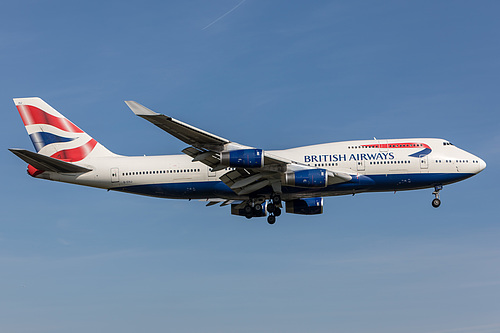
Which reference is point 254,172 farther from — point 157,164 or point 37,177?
point 37,177

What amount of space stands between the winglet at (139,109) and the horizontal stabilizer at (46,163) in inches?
408

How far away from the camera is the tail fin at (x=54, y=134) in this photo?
169 feet

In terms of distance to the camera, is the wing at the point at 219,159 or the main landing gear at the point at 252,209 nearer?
the wing at the point at 219,159

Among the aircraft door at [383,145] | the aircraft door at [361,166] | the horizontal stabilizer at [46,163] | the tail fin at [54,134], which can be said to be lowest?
the aircraft door at [361,166]

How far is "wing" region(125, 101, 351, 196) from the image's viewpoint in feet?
132

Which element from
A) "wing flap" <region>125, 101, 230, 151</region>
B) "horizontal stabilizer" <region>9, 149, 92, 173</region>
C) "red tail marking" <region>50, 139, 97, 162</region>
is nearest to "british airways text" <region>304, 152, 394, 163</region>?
"wing flap" <region>125, 101, 230, 151</region>

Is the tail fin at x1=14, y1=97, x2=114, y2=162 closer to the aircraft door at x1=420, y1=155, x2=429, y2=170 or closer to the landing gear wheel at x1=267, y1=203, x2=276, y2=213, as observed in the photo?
the landing gear wheel at x1=267, y1=203, x2=276, y2=213

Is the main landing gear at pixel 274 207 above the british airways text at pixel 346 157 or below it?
below

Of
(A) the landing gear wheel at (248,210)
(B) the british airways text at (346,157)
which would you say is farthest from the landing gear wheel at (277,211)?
(B) the british airways text at (346,157)

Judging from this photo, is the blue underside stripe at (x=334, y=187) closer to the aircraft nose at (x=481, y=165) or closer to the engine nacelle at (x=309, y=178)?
the aircraft nose at (x=481, y=165)

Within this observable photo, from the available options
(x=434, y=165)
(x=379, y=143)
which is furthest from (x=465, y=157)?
(x=379, y=143)

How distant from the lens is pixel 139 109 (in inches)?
1526

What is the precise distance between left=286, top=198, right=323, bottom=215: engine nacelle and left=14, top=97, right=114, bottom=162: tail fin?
14.8 metres

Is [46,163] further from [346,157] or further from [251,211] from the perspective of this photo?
[346,157]
